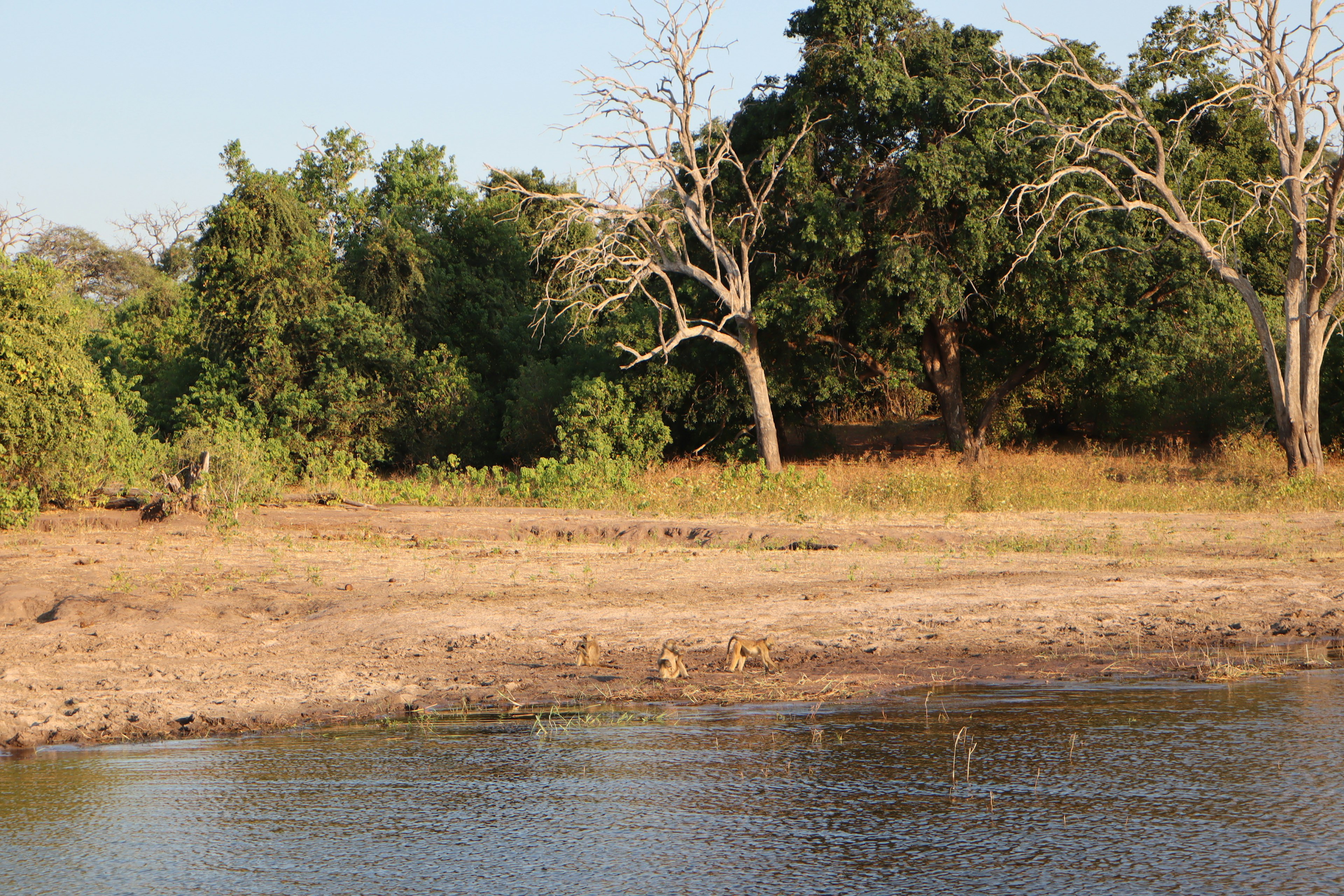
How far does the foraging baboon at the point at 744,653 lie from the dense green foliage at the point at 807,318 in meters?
12.3

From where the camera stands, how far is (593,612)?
9477mm

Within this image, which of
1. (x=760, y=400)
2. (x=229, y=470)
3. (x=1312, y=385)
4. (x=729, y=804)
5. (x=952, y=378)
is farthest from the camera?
(x=952, y=378)

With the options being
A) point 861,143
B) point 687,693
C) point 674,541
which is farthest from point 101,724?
point 861,143

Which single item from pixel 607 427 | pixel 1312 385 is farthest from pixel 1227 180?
pixel 607 427

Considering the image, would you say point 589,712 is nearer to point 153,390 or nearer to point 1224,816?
point 1224,816

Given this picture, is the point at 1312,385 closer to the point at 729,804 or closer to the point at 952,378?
the point at 952,378

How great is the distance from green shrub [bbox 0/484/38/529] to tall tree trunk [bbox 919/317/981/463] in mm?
17639

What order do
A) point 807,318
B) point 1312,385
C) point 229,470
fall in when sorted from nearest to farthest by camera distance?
point 229,470, point 1312,385, point 807,318

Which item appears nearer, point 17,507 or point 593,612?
point 593,612

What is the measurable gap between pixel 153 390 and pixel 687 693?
90.4 ft

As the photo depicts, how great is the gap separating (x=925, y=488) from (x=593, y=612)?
10.5 meters

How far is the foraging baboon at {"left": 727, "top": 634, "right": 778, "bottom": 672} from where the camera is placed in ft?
24.5

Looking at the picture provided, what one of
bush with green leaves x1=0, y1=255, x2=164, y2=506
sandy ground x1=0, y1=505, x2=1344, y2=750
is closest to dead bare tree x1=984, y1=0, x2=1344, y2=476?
sandy ground x1=0, y1=505, x2=1344, y2=750

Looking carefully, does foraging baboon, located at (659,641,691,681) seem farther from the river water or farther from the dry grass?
the dry grass
